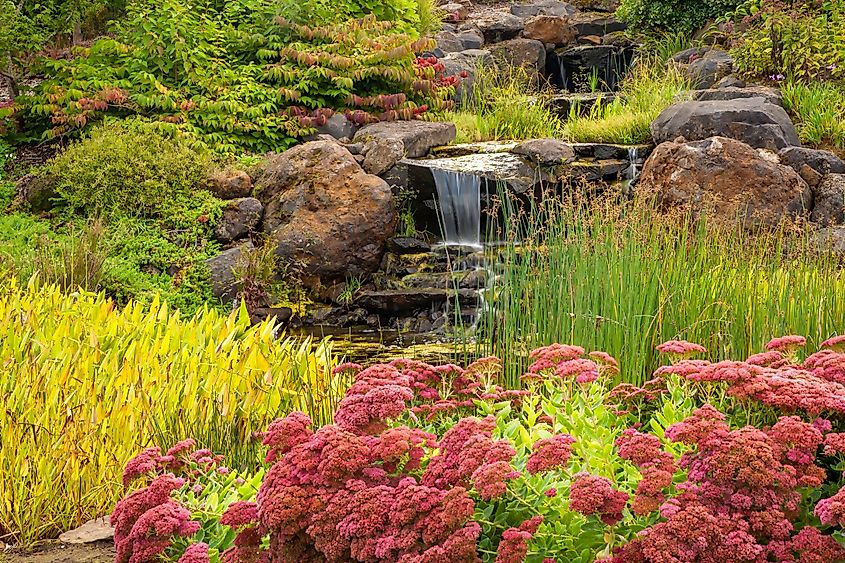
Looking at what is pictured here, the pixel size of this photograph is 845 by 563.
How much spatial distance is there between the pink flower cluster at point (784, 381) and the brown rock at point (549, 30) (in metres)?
14.8

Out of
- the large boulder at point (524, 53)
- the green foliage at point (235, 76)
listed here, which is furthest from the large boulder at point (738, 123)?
the large boulder at point (524, 53)

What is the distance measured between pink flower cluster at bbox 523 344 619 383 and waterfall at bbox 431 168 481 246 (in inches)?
251

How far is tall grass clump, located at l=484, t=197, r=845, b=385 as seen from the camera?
397cm

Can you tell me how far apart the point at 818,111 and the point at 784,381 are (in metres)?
8.83

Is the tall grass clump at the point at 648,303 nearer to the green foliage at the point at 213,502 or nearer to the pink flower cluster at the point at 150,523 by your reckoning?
the green foliage at the point at 213,502

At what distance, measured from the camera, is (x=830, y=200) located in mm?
8375

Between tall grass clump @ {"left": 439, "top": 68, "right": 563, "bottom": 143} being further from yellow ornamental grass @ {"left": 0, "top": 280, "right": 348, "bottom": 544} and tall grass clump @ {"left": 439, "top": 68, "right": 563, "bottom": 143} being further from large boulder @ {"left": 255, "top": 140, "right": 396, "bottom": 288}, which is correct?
yellow ornamental grass @ {"left": 0, "top": 280, "right": 348, "bottom": 544}

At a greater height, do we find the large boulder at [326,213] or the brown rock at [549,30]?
the brown rock at [549,30]

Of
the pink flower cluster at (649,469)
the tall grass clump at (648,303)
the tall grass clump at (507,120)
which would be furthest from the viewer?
the tall grass clump at (507,120)

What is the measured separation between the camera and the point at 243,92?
1088 cm

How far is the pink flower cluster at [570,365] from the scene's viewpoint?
8.35 ft

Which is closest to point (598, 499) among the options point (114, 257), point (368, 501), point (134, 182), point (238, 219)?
point (368, 501)

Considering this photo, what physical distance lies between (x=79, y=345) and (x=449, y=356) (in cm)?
279

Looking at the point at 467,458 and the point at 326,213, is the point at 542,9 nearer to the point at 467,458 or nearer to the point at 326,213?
the point at 326,213
